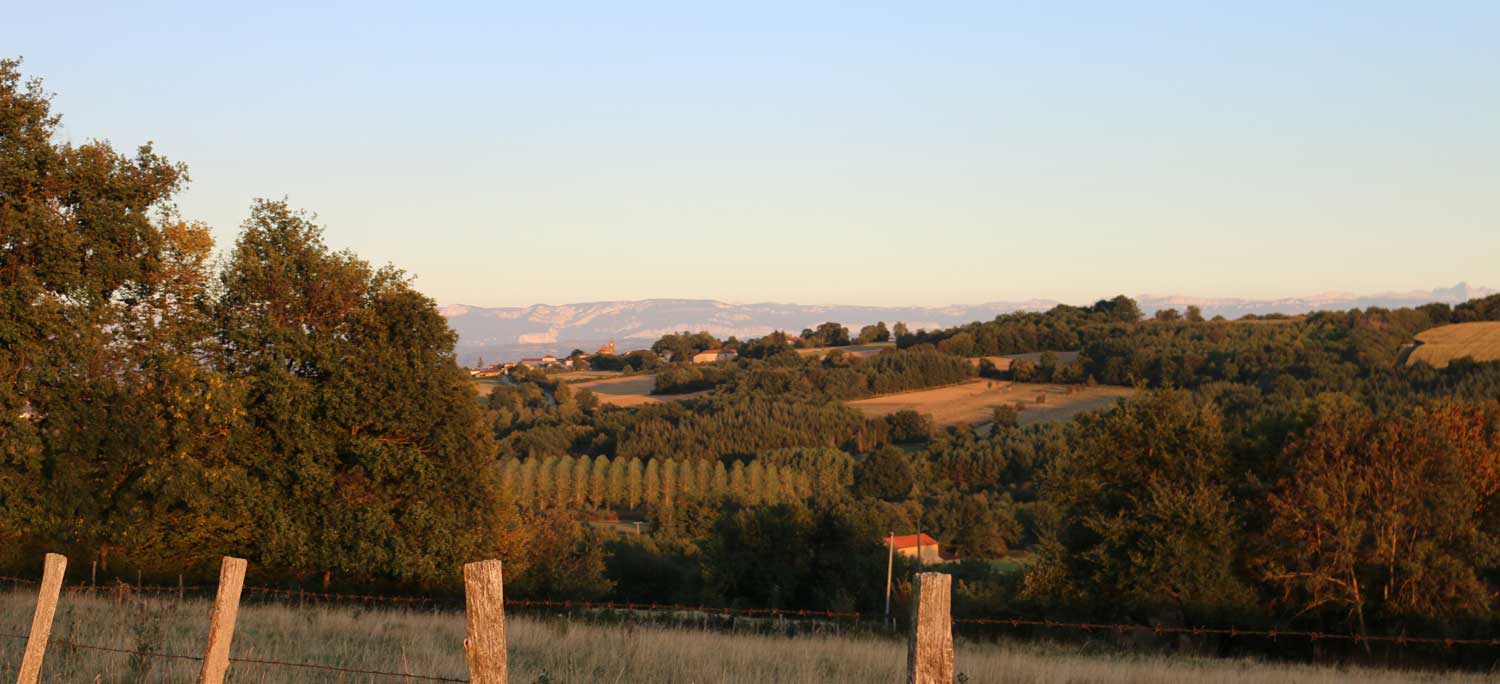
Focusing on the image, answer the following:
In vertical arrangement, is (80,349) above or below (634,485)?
above

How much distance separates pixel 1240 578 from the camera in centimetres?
2639

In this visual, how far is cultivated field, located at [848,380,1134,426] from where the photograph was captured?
118 metres

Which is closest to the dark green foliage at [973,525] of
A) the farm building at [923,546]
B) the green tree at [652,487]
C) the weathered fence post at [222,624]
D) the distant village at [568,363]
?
the farm building at [923,546]

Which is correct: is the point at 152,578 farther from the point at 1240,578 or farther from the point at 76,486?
the point at 1240,578

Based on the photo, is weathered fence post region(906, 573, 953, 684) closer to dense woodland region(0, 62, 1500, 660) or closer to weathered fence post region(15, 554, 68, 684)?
weathered fence post region(15, 554, 68, 684)

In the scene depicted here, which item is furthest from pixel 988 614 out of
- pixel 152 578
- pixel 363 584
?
pixel 152 578

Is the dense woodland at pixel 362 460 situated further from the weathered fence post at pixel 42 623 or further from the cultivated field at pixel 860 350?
the cultivated field at pixel 860 350

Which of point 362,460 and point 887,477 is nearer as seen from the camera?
point 362,460

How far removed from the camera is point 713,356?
19062 centimetres

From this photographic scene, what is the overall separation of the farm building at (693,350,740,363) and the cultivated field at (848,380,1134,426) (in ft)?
153

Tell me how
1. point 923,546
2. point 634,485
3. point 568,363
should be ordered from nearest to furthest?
point 923,546 → point 634,485 → point 568,363

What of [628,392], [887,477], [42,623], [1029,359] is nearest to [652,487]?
[887,477]

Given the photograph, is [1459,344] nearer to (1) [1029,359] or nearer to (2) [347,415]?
(1) [1029,359]

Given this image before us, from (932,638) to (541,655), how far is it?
7511mm
